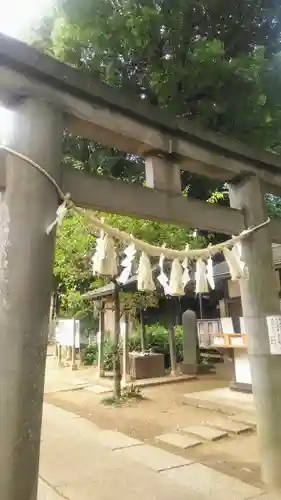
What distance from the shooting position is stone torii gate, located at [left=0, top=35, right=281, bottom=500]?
251 cm

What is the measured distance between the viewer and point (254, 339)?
4.16 m

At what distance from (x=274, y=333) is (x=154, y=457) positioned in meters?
2.35

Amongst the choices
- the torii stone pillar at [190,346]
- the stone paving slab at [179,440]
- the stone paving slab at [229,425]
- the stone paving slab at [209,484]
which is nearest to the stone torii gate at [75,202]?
the stone paving slab at [209,484]

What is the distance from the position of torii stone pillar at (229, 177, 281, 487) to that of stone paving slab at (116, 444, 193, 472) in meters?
1.15

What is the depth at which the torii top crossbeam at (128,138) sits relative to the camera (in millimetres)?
2871

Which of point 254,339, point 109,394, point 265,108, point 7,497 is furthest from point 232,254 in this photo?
point 265,108

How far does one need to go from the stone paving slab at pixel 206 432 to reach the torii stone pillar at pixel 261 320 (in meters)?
2.01

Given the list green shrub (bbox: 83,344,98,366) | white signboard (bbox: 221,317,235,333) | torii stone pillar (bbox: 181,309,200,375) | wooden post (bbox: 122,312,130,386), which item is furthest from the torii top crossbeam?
green shrub (bbox: 83,344,98,366)

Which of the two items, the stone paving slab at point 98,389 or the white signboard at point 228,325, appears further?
the white signboard at point 228,325

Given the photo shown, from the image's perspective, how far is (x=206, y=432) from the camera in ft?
20.3

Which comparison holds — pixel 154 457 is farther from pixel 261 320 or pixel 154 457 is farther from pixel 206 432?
pixel 261 320

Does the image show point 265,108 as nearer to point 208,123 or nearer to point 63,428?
point 208,123

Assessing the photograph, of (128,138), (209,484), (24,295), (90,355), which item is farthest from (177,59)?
(90,355)

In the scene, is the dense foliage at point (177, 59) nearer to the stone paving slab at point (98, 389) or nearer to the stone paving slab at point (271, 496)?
the stone paving slab at point (98, 389)
